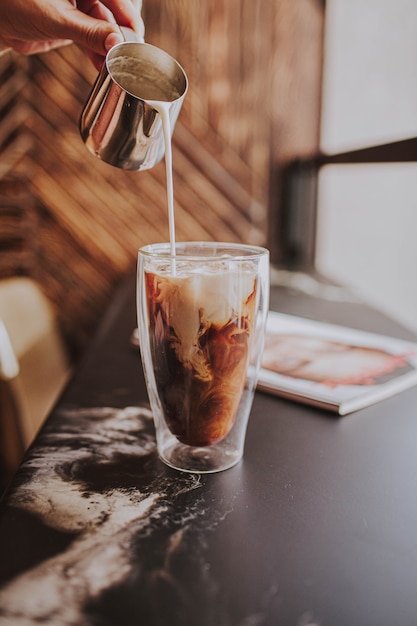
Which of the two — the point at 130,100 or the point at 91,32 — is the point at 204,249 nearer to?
the point at 130,100

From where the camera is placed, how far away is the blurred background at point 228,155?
1.81 metres

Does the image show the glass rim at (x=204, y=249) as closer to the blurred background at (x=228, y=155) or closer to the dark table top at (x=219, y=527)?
the dark table top at (x=219, y=527)

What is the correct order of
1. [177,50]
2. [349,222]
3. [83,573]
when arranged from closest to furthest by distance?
[83,573] → [177,50] → [349,222]

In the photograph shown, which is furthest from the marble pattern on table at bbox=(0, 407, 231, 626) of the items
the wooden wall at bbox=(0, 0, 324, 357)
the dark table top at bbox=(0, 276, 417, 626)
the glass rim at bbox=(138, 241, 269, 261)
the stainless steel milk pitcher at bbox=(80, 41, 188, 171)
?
the wooden wall at bbox=(0, 0, 324, 357)

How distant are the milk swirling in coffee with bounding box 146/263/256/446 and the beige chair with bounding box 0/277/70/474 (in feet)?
1.80

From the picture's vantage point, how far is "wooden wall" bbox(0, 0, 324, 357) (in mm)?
1823

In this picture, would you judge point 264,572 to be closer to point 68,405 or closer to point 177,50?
point 68,405

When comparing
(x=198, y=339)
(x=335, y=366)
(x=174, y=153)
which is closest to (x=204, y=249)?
(x=198, y=339)

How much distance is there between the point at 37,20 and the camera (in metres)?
0.66

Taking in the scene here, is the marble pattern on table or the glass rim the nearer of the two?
the marble pattern on table

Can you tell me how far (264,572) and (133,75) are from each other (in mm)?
498

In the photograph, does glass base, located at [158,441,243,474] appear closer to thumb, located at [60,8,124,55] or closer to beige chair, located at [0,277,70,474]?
thumb, located at [60,8,124,55]

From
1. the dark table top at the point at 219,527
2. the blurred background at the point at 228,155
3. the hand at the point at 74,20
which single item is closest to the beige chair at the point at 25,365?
the blurred background at the point at 228,155

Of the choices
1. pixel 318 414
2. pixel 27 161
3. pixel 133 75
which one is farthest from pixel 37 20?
pixel 27 161
